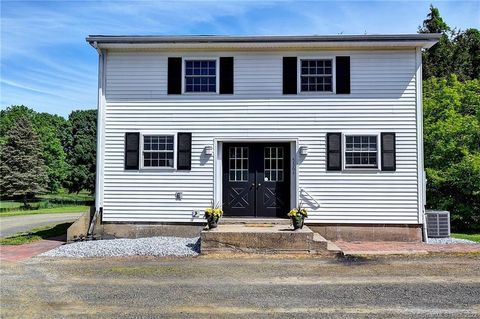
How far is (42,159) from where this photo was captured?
1629 inches

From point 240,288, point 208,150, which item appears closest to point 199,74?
point 208,150

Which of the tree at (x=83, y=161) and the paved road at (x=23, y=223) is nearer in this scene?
the paved road at (x=23, y=223)

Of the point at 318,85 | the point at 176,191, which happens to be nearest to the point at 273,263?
the point at 176,191

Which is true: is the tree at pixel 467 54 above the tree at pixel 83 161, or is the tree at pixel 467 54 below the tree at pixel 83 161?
above

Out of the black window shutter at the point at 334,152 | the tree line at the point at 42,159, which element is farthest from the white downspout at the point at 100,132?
the tree line at the point at 42,159

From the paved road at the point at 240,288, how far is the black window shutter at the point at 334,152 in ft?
10.6

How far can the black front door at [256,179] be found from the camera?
39.5ft

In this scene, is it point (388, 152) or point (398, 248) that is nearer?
point (398, 248)

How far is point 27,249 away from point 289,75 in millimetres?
8454

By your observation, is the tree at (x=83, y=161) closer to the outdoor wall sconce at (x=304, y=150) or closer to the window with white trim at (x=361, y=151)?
the outdoor wall sconce at (x=304, y=150)

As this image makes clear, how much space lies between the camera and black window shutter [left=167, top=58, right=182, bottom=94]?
12.0m

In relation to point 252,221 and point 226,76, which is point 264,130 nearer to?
point 226,76

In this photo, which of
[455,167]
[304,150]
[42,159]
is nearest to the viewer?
[304,150]

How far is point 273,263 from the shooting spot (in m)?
8.80
